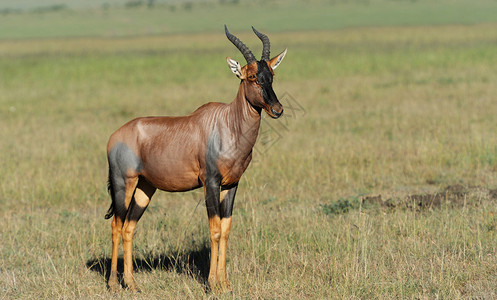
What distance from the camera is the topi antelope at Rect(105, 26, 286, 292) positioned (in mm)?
6383

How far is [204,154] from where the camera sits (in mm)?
6539

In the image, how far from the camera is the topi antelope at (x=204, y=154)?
6383 millimetres

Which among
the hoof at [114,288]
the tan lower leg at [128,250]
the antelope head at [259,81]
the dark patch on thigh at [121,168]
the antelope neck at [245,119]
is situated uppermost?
the antelope head at [259,81]

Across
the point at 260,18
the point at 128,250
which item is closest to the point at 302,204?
the point at 128,250

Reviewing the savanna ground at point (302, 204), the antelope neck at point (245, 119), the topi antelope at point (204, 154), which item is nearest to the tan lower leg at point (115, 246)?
the topi antelope at point (204, 154)

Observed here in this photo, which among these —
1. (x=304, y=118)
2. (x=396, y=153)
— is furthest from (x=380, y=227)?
(x=304, y=118)

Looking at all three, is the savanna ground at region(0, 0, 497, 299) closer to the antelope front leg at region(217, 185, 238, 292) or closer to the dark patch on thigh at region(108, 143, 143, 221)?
the antelope front leg at region(217, 185, 238, 292)

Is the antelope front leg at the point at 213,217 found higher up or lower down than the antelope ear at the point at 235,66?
lower down

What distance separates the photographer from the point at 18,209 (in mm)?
11086

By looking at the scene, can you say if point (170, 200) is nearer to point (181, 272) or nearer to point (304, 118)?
point (181, 272)

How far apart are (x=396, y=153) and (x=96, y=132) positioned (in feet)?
28.8

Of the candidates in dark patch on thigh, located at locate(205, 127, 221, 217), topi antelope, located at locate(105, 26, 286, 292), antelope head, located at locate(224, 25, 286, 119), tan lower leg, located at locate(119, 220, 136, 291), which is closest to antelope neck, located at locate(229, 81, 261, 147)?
topi antelope, located at locate(105, 26, 286, 292)

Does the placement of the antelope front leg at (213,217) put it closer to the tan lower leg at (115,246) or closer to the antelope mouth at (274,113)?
the antelope mouth at (274,113)

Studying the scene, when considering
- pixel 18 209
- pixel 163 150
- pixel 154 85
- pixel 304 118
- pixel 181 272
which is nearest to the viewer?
pixel 163 150
